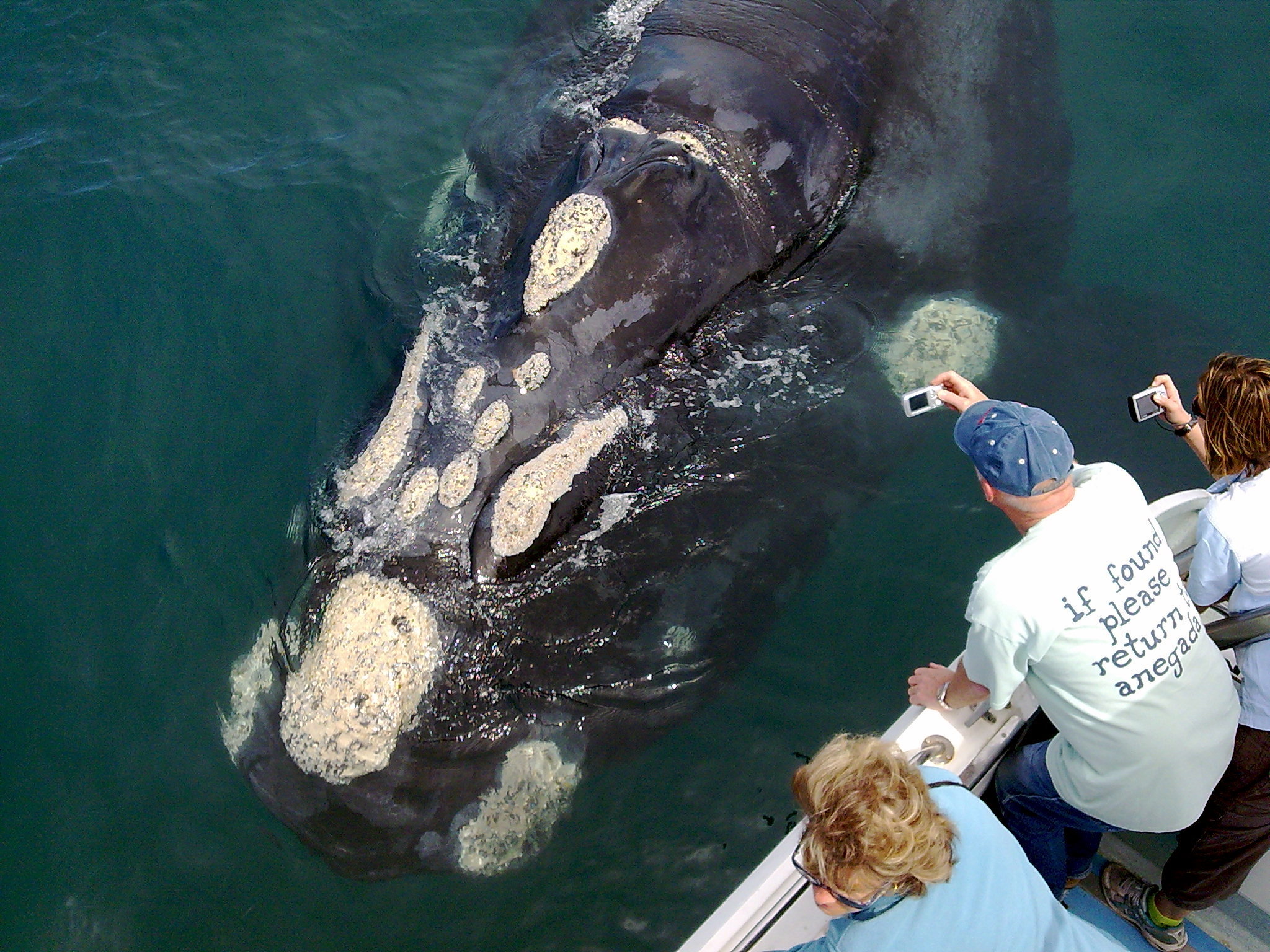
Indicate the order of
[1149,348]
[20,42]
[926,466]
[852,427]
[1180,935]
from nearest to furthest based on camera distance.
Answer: [1180,935]
[852,427]
[926,466]
[1149,348]
[20,42]

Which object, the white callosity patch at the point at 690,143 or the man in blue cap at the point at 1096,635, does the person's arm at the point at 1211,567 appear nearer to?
the man in blue cap at the point at 1096,635

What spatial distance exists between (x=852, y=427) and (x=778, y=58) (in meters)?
3.06

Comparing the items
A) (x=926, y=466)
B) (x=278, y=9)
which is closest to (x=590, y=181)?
(x=926, y=466)

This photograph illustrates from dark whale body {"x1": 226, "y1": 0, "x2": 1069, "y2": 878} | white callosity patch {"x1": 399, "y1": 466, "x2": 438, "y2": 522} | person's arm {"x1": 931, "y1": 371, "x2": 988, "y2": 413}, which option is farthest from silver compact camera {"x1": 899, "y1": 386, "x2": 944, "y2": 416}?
white callosity patch {"x1": 399, "y1": 466, "x2": 438, "y2": 522}

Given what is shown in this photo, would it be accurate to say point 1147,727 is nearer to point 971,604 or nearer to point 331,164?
point 971,604

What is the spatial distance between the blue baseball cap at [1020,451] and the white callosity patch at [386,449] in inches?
126

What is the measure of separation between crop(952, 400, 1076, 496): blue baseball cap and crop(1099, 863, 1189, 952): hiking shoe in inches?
97.9

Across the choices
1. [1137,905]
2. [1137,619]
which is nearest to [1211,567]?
[1137,619]

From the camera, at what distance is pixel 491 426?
558cm

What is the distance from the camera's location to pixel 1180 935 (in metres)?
4.93

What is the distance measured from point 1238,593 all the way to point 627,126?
15.8 ft

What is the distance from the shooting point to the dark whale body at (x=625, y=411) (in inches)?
205

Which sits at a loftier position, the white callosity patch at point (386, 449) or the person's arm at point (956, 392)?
the person's arm at point (956, 392)

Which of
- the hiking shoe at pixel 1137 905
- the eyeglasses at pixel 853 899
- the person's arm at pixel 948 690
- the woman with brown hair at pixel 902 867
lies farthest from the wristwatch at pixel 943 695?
the eyeglasses at pixel 853 899
